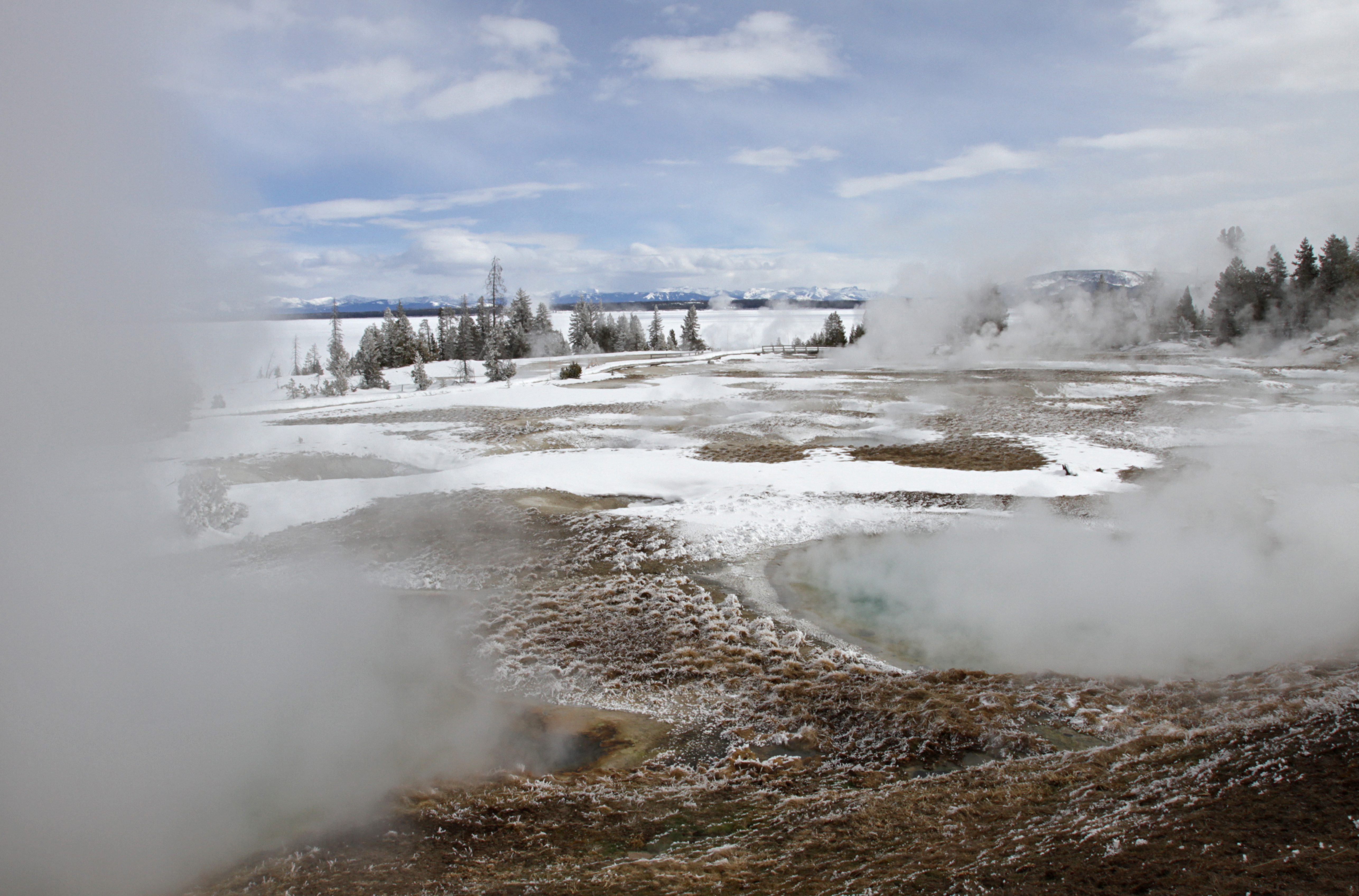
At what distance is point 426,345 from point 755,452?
69.4 meters

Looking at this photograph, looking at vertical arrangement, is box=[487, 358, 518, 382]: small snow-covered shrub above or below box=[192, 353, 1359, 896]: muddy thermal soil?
above

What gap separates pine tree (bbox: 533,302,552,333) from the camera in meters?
89.4

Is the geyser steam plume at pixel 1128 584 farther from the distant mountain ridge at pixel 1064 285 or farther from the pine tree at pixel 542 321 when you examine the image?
the pine tree at pixel 542 321

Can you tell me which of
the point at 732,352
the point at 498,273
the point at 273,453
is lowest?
the point at 273,453

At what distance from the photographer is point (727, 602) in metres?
10.7

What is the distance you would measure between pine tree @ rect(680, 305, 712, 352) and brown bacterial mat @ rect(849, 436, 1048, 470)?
71722mm

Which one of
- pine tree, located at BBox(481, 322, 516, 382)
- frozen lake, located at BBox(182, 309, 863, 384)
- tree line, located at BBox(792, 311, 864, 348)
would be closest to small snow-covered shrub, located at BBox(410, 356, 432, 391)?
pine tree, located at BBox(481, 322, 516, 382)

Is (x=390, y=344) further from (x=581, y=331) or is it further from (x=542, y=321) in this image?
(x=581, y=331)

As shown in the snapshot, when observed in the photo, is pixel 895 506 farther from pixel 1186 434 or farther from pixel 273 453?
pixel 273 453

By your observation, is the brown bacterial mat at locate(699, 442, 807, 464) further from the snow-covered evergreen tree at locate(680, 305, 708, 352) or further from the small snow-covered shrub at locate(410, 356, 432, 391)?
the snow-covered evergreen tree at locate(680, 305, 708, 352)

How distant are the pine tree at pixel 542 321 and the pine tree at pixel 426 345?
1250cm

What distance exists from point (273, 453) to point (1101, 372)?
51.0 m

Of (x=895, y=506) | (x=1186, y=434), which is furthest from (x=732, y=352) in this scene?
(x=895, y=506)

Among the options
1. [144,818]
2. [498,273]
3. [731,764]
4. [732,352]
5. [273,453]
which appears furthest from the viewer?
[732,352]
